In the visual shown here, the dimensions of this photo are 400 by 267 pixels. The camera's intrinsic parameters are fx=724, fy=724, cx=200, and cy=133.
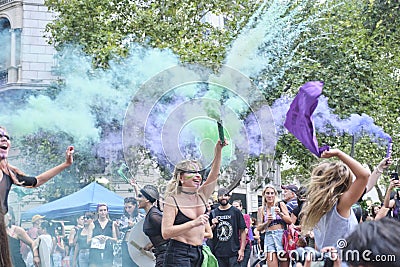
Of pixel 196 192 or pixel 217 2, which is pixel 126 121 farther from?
pixel 217 2

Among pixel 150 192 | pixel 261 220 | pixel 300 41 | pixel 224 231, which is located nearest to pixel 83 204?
pixel 224 231

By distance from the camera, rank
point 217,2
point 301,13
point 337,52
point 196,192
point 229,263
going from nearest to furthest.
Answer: point 196,192, point 229,263, point 301,13, point 337,52, point 217,2

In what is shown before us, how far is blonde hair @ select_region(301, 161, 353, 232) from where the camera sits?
455 centimetres

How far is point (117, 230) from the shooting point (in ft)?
34.6

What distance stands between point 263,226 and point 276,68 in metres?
4.43

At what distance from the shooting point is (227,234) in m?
8.95

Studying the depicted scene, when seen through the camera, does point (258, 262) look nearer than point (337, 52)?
Yes

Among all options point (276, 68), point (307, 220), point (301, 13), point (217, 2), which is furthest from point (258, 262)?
point (217, 2)

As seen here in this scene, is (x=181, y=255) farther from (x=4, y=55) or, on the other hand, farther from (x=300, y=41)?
(x=300, y=41)

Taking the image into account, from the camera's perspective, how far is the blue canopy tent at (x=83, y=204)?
40.6 ft

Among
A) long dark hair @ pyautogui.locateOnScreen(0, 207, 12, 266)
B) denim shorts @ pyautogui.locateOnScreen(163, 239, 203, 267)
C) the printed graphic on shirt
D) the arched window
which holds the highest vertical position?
the arched window

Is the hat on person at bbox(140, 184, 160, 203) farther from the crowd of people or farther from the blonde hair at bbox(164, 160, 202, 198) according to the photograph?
the blonde hair at bbox(164, 160, 202, 198)

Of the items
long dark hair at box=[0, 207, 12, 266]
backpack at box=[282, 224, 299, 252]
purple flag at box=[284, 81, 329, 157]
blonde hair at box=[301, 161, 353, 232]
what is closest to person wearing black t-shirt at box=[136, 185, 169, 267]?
blonde hair at box=[301, 161, 353, 232]

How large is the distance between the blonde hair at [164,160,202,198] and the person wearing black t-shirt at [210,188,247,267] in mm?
3604
